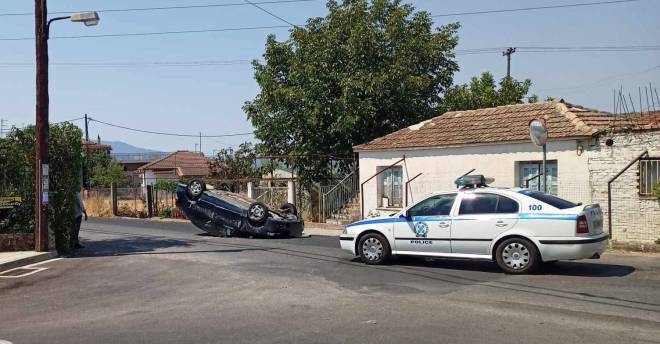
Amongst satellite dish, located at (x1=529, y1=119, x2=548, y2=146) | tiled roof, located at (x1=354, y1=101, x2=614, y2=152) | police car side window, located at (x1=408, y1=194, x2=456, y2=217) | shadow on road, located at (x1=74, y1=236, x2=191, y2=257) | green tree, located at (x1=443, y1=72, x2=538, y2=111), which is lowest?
shadow on road, located at (x1=74, y1=236, x2=191, y2=257)

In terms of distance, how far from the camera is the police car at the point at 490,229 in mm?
10039

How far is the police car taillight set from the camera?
32.6 ft

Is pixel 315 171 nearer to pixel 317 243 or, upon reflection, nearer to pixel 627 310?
pixel 317 243

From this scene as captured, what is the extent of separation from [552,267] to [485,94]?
64.4ft

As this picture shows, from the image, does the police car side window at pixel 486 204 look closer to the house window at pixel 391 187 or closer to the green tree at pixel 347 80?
the house window at pixel 391 187

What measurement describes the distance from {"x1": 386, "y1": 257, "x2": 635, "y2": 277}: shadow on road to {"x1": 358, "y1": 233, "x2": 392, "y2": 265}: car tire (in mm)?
389

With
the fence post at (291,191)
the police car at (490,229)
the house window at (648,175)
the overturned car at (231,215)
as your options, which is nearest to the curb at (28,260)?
the overturned car at (231,215)

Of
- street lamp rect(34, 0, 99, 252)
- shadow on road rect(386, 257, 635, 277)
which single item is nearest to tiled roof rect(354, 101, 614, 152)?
shadow on road rect(386, 257, 635, 277)

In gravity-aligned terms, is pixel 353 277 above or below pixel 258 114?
below

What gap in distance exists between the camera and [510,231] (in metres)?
10.4

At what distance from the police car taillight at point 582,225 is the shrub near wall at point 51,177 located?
1090cm

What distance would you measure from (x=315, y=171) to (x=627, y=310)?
17.6 meters

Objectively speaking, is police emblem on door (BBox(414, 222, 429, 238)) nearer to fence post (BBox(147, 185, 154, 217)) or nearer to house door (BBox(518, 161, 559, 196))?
house door (BBox(518, 161, 559, 196))

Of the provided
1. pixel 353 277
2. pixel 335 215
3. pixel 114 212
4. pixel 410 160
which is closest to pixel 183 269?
pixel 353 277
